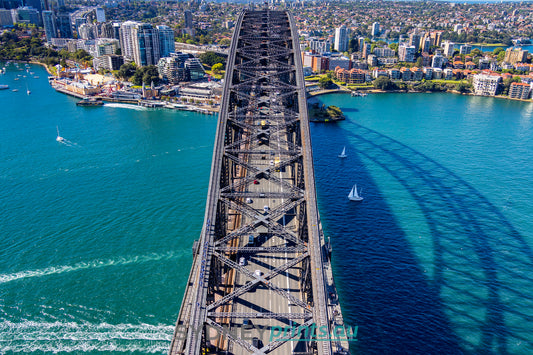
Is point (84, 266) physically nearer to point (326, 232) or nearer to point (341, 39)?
point (326, 232)

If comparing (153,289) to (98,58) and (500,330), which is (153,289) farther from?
(98,58)

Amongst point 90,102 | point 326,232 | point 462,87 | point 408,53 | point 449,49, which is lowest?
point 326,232

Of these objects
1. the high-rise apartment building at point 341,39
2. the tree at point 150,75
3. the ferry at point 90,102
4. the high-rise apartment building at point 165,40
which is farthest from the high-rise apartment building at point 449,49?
the ferry at point 90,102

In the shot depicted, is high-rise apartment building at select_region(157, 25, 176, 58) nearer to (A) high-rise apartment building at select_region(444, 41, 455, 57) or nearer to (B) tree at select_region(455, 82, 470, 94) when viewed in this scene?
(B) tree at select_region(455, 82, 470, 94)

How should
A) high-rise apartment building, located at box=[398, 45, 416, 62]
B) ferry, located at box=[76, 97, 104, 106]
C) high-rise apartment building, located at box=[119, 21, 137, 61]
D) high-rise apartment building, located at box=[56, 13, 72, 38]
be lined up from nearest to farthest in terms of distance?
ferry, located at box=[76, 97, 104, 106]
high-rise apartment building, located at box=[119, 21, 137, 61]
high-rise apartment building, located at box=[398, 45, 416, 62]
high-rise apartment building, located at box=[56, 13, 72, 38]

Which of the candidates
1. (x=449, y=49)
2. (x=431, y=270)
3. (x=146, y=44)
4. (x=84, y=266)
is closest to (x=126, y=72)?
(x=146, y=44)

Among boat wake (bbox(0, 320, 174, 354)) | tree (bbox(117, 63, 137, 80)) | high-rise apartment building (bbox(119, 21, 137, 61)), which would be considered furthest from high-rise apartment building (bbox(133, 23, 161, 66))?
boat wake (bbox(0, 320, 174, 354))
